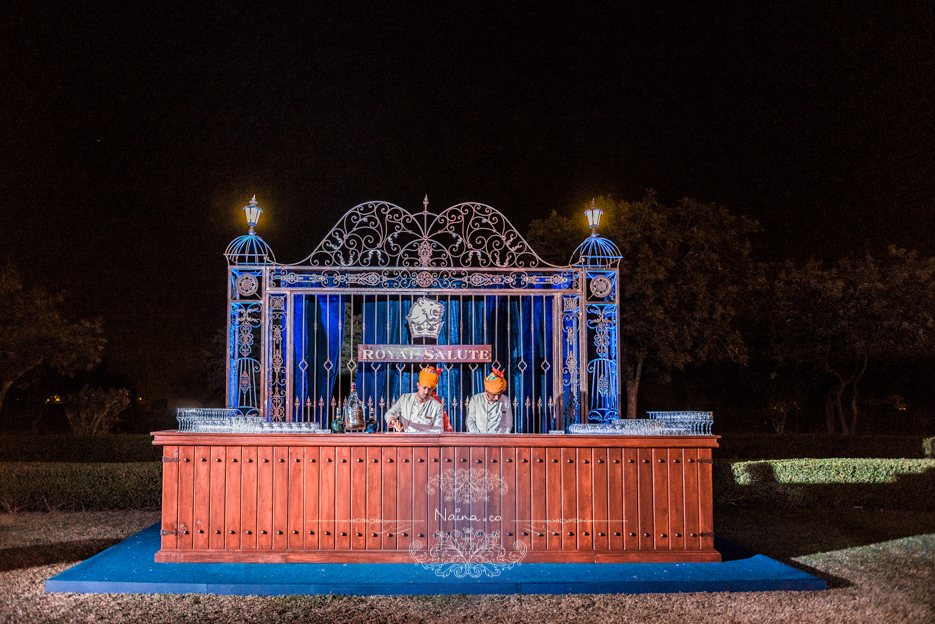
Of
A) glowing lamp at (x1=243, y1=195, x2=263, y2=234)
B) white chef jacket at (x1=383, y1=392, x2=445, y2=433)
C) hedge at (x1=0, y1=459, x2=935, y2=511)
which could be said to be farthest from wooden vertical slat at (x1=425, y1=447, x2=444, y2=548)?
hedge at (x1=0, y1=459, x2=935, y2=511)

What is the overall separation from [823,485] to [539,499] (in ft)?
17.2

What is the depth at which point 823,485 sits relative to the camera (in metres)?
9.00

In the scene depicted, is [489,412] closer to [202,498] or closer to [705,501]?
[705,501]

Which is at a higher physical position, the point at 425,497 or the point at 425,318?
the point at 425,318

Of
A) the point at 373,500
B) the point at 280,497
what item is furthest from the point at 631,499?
the point at 280,497

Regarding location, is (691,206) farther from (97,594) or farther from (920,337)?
(97,594)

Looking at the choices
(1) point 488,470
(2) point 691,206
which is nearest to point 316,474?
(1) point 488,470

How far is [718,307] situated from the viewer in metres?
12.8

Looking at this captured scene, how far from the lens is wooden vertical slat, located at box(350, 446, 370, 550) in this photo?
5.42 metres

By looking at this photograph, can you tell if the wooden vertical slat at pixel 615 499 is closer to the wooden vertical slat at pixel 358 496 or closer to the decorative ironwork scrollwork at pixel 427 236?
the wooden vertical slat at pixel 358 496

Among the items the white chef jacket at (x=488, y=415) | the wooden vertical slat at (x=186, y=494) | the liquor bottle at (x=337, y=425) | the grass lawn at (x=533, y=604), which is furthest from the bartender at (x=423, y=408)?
the grass lawn at (x=533, y=604)

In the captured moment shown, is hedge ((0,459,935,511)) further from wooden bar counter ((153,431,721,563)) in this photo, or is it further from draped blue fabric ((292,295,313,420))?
draped blue fabric ((292,295,313,420))

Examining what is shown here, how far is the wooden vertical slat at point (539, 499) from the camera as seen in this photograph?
17.8 feet

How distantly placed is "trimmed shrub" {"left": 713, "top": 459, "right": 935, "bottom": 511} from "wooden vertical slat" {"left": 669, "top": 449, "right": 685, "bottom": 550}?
149 inches
